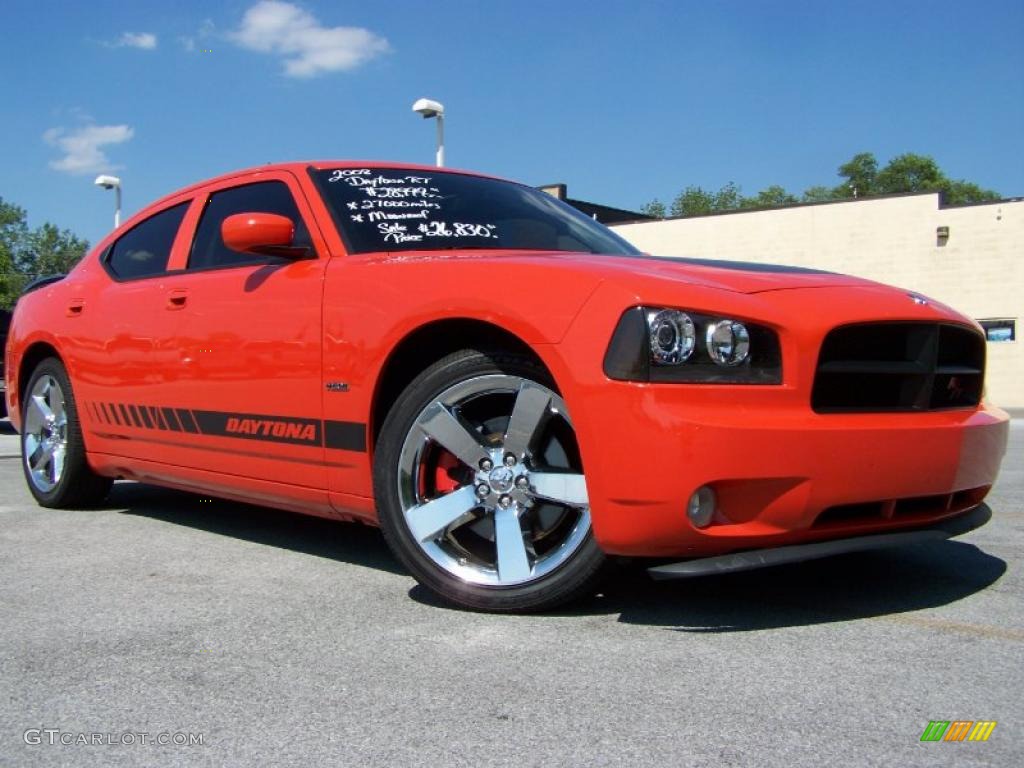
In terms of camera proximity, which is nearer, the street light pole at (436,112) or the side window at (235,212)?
the side window at (235,212)

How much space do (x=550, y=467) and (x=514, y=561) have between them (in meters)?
0.30

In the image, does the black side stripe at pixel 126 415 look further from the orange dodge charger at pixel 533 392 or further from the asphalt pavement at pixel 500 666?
the asphalt pavement at pixel 500 666

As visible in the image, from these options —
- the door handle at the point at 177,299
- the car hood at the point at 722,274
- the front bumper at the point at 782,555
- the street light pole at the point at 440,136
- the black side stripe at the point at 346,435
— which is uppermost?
the street light pole at the point at 440,136

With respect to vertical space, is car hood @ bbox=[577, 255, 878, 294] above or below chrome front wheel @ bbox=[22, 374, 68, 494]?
above

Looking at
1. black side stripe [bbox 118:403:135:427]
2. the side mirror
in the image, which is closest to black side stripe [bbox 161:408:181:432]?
black side stripe [bbox 118:403:135:427]

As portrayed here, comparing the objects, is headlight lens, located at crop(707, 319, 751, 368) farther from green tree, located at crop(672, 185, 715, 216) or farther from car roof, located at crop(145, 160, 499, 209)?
green tree, located at crop(672, 185, 715, 216)

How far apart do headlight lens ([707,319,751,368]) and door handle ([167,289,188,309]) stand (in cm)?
241

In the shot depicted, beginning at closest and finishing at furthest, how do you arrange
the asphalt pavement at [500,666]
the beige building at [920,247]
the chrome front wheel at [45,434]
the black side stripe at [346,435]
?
the asphalt pavement at [500,666] → the black side stripe at [346,435] → the chrome front wheel at [45,434] → the beige building at [920,247]

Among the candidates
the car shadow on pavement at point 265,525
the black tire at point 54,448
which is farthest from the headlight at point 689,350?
the black tire at point 54,448

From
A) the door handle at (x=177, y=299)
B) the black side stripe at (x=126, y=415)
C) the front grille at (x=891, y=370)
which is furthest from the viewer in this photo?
the black side stripe at (x=126, y=415)

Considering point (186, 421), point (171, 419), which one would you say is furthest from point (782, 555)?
point (171, 419)

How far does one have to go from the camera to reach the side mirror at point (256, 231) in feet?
12.1

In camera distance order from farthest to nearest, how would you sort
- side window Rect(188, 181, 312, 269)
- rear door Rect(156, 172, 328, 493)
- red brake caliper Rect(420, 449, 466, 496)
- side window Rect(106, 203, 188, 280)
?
side window Rect(106, 203, 188, 280) < side window Rect(188, 181, 312, 269) < rear door Rect(156, 172, 328, 493) < red brake caliper Rect(420, 449, 466, 496)

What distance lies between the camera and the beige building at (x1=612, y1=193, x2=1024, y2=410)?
79.9 feet
